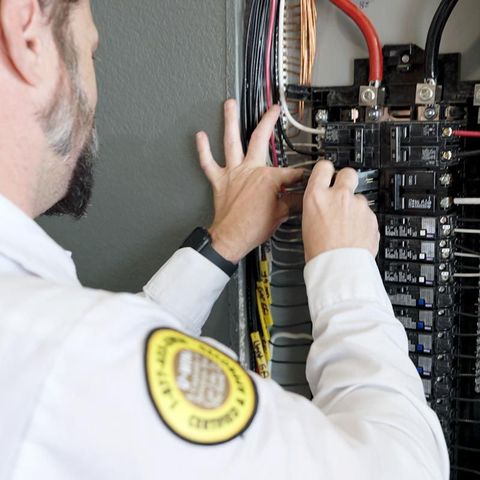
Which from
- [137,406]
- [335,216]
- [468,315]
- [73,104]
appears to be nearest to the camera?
[137,406]

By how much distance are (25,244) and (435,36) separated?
79 centimetres

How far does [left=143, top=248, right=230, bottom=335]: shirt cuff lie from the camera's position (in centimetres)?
114

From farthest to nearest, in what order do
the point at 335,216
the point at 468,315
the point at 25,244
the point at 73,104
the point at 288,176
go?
1. the point at 468,315
2. the point at 288,176
3. the point at 335,216
4. the point at 73,104
5. the point at 25,244

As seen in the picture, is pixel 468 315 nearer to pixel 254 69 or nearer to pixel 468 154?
pixel 468 154

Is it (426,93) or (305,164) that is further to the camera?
(305,164)

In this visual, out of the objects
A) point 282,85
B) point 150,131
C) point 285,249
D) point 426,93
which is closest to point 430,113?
point 426,93

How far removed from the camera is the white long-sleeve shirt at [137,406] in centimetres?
56

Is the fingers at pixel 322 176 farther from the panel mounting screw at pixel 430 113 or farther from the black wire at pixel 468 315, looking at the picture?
the black wire at pixel 468 315

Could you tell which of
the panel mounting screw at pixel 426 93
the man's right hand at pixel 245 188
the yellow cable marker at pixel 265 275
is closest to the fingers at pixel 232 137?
the man's right hand at pixel 245 188

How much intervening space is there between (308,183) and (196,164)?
0.24m

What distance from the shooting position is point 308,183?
3.42ft

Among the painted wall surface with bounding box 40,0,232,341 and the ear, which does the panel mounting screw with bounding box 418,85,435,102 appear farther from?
the ear

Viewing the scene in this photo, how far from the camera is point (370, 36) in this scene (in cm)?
119

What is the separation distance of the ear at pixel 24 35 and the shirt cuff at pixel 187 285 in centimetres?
47
